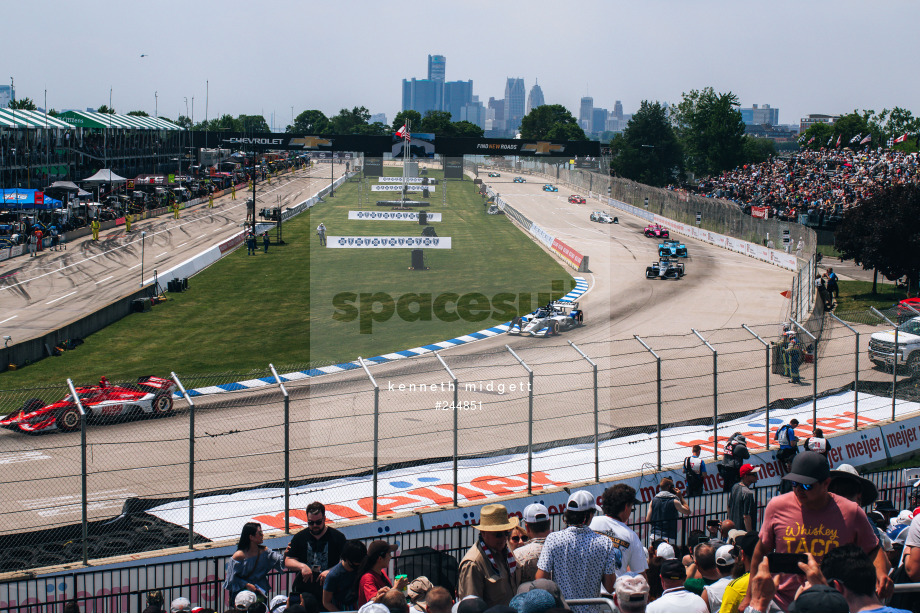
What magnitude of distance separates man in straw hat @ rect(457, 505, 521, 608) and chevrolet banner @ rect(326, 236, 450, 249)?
4068 centimetres

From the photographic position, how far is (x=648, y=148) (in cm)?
10462

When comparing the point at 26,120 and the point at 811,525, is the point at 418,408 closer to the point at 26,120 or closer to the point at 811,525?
the point at 811,525

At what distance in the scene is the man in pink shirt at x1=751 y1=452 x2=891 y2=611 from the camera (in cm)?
579

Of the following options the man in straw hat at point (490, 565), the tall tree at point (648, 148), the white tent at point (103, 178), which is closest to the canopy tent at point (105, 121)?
the white tent at point (103, 178)

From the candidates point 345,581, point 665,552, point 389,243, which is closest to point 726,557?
point 665,552

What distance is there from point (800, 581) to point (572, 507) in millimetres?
1670

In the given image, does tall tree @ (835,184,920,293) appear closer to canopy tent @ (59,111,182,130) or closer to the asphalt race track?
the asphalt race track

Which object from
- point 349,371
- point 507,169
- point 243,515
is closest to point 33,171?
point 349,371

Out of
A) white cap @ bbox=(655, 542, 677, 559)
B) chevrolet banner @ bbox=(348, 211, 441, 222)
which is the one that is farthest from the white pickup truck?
chevrolet banner @ bbox=(348, 211, 441, 222)

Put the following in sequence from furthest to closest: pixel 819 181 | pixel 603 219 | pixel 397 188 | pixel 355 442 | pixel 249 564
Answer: pixel 397 188
pixel 603 219
pixel 819 181
pixel 355 442
pixel 249 564

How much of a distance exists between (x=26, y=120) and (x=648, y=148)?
73.3 m

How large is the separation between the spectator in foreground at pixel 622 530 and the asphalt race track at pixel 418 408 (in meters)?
5.04

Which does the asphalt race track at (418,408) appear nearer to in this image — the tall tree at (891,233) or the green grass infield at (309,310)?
the green grass infield at (309,310)

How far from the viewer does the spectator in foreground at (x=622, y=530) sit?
6488 mm
